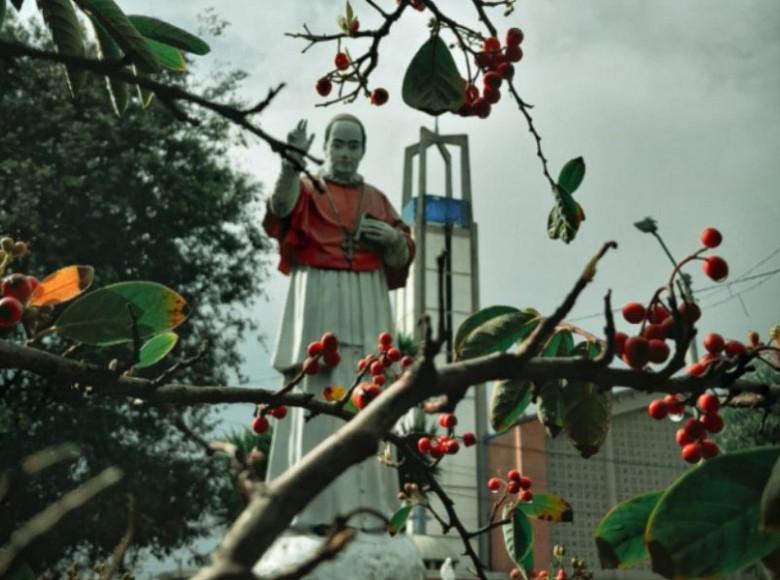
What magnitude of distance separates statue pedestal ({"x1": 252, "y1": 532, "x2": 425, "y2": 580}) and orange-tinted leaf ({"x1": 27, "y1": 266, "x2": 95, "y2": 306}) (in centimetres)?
244

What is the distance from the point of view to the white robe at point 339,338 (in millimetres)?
4020

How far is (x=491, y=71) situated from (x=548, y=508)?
1.82 ft

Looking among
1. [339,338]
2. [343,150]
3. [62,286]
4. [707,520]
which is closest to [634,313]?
[707,520]

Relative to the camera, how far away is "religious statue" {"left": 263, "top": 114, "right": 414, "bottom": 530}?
4.08 metres

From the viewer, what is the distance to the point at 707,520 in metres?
0.41

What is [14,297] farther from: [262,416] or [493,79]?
[493,79]

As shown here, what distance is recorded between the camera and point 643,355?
0.49 metres

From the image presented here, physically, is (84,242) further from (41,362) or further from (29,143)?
(41,362)

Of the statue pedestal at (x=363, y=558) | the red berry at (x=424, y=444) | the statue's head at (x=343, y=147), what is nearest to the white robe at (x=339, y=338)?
the statue pedestal at (x=363, y=558)

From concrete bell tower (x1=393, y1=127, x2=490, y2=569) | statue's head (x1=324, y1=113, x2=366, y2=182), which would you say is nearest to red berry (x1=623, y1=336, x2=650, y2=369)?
statue's head (x1=324, y1=113, x2=366, y2=182)

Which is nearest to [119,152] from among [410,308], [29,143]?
[29,143]

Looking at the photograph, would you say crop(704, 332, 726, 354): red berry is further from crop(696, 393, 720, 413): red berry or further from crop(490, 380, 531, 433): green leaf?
crop(490, 380, 531, 433): green leaf

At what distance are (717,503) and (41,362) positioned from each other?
46 cm

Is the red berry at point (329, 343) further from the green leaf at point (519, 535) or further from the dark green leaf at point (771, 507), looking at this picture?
the dark green leaf at point (771, 507)
